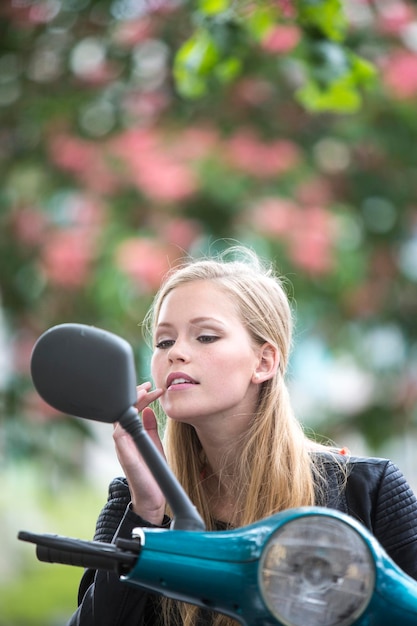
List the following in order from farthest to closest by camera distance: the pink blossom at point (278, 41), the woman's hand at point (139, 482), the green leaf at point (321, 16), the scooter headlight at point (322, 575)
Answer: the pink blossom at point (278, 41), the green leaf at point (321, 16), the woman's hand at point (139, 482), the scooter headlight at point (322, 575)

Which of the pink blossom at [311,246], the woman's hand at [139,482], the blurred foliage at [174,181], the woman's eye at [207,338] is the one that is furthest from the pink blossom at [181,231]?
the woman's hand at [139,482]

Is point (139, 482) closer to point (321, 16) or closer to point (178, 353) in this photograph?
point (178, 353)

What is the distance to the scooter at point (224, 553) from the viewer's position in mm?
1192

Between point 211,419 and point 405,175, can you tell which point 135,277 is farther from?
point 211,419

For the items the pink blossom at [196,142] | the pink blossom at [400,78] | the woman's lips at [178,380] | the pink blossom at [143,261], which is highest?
the pink blossom at [400,78]

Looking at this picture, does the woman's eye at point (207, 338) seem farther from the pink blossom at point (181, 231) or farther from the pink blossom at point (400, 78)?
the pink blossom at point (400, 78)

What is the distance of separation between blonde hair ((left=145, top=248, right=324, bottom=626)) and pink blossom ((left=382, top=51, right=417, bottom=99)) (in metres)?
3.96

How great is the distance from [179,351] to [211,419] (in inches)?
9.7

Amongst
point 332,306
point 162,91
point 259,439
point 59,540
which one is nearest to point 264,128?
point 162,91

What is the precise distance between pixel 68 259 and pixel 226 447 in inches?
153

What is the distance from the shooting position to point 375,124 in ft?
19.6

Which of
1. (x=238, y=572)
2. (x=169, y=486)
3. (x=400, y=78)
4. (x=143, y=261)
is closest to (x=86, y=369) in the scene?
(x=169, y=486)

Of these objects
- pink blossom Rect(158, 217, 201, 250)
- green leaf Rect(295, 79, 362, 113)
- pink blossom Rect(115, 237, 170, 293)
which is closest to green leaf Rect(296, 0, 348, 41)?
green leaf Rect(295, 79, 362, 113)

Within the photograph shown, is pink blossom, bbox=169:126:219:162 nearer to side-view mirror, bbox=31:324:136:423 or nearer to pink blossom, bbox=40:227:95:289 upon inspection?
pink blossom, bbox=40:227:95:289
